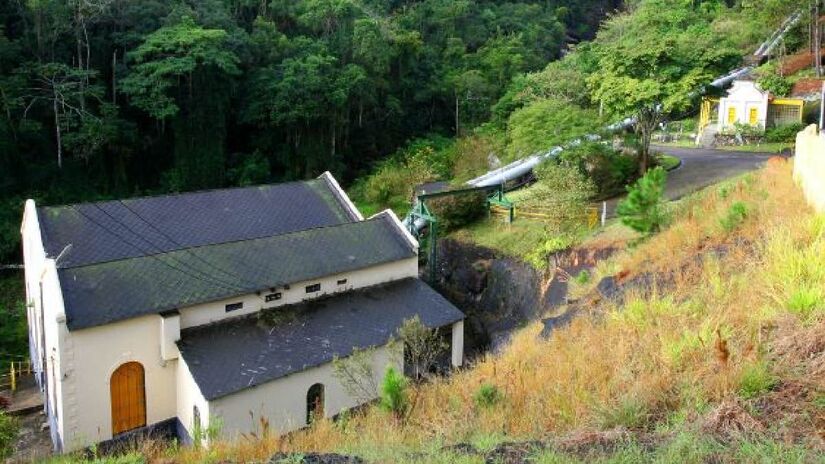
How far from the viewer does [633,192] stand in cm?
1570

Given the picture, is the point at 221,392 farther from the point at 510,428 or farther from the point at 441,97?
the point at 441,97

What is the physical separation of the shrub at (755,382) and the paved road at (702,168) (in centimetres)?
1586

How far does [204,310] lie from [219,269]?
119 centimetres

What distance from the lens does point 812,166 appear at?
37.9ft

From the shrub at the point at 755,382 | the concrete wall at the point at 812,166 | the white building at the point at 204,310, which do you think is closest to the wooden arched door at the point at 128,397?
the white building at the point at 204,310

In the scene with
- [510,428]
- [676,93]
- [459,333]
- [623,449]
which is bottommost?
[459,333]

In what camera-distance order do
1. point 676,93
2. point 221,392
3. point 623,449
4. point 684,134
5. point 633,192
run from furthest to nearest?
1. point 684,134
2. point 676,93
3. point 633,192
4. point 221,392
5. point 623,449

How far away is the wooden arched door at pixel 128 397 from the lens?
48.5 ft

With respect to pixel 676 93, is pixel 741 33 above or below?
above

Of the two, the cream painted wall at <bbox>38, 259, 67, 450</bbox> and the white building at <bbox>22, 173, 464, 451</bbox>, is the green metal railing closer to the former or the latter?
the white building at <bbox>22, 173, 464, 451</bbox>

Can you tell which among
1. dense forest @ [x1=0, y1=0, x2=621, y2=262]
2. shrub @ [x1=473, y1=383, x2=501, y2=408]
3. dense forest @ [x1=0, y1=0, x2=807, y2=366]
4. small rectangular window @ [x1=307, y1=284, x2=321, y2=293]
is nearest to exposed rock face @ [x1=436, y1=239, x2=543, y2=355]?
dense forest @ [x1=0, y1=0, x2=807, y2=366]

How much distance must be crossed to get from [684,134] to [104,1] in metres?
28.4

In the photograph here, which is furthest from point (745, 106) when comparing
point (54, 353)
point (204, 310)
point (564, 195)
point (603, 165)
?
point (54, 353)

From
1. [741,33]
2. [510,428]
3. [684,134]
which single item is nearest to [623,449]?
[510,428]
